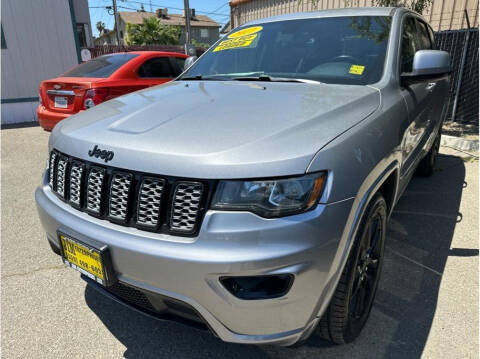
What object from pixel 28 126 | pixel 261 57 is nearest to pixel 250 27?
pixel 261 57

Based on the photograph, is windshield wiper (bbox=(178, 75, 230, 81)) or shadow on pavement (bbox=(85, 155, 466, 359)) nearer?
shadow on pavement (bbox=(85, 155, 466, 359))

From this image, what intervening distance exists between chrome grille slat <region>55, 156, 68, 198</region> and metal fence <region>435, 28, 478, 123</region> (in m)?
7.45

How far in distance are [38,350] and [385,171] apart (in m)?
2.13

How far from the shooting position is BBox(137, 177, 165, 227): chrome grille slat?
150cm

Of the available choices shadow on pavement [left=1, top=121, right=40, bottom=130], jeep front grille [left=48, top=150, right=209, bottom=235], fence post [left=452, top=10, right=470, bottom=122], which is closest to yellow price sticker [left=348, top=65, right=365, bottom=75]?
jeep front grille [left=48, top=150, right=209, bottom=235]

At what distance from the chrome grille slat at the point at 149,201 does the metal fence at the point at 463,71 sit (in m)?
7.40

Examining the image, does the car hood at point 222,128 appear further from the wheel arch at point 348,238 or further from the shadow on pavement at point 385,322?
the shadow on pavement at point 385,322

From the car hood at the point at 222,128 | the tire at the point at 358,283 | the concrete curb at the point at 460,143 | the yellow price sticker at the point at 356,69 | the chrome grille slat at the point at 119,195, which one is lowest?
the concrete curb at the point at 460,143

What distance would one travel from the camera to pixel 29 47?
31.4 ft

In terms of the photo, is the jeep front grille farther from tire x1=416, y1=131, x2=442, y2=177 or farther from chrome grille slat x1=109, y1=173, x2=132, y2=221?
tire x1=416, y1=131, x2=442, y2=177

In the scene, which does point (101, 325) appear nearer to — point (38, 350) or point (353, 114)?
point (38, 350)

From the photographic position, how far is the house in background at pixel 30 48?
9.33 metres

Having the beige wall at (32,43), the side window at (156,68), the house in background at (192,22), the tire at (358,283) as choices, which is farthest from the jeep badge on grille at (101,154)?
the house in background at (192,22)

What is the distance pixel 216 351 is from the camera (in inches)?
77.0
